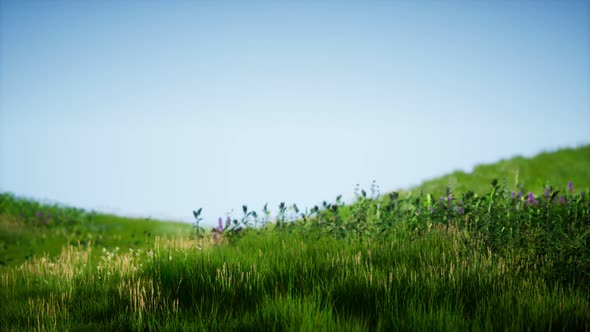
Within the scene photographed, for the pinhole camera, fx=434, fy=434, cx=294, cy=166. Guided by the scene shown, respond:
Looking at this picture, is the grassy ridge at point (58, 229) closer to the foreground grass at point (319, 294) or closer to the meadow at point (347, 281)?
the meadow at point (347, 281)

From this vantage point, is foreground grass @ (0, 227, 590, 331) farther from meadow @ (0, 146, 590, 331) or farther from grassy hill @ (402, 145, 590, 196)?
grassy hill @ (402, 145, 590, 196)

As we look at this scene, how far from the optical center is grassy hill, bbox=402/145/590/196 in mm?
16750

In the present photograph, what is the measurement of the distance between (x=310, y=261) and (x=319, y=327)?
1.79m

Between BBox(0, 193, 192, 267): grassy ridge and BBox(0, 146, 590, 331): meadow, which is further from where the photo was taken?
BBox(0, 193, 192, 267): grassy ridge

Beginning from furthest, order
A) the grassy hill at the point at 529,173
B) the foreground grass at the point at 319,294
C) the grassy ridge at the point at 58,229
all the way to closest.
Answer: the grassy hill at the point at 529,173, the grassy ridge at the point at 58,229, the foreground grass at the point at 319,294

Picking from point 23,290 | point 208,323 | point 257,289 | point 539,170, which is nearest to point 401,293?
point 257,289

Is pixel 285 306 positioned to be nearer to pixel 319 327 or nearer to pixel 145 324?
pixel 319 327

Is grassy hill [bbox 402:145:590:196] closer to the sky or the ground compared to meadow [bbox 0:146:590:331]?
closer to the sky

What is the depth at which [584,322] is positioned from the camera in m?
4.01

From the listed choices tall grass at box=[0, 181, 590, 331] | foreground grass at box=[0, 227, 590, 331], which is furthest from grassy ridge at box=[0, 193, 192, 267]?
foreground grass at box=[0, 227, 590, 331]

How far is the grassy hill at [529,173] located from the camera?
16750mm

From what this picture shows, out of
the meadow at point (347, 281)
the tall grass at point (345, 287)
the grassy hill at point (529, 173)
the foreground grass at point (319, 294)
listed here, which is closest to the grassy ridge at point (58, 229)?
the meadow at point (347, 281)

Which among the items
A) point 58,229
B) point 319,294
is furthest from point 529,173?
point 58,229

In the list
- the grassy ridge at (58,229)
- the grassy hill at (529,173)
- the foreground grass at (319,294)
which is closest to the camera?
the foreground grass at (319,294)
